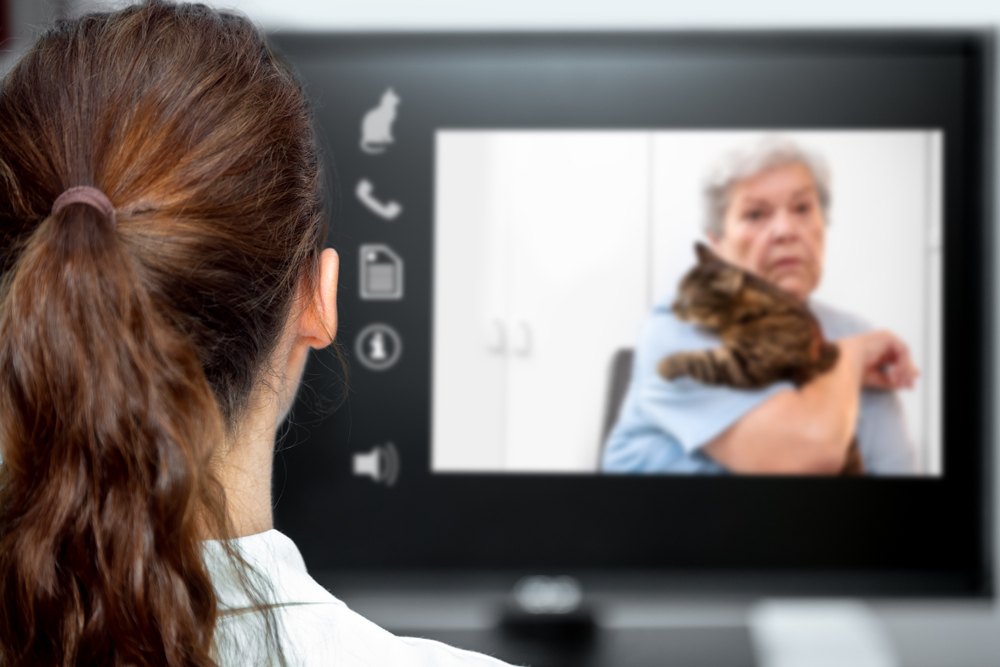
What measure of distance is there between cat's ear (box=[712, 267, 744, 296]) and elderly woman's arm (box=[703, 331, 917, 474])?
172 millimetres

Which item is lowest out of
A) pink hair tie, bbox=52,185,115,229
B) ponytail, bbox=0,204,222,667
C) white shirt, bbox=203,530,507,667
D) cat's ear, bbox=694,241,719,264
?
white shirt, bbox=203,530,507,667

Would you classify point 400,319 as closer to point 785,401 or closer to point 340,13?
point 340,13

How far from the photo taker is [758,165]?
1.13m

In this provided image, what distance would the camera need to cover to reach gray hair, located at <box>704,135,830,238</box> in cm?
112

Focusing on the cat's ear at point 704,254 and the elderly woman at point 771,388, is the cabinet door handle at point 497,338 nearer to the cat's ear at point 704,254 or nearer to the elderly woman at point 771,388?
the elderly woman at point 771,388

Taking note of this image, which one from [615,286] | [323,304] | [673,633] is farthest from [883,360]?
[323,304]

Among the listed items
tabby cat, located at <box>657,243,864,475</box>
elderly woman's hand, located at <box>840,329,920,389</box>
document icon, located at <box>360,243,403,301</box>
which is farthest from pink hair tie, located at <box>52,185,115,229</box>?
elderly woman's hand, located at <box>840,329,920,389</box>

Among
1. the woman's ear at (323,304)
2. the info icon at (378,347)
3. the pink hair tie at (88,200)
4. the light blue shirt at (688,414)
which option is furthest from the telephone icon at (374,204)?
the pink hair tie at (88,200)

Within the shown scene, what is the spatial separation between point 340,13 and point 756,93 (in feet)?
2.07

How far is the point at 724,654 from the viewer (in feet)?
3.75

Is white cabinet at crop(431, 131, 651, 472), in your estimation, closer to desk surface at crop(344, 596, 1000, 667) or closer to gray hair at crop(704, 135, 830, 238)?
gray hair at crop(704, 135, 830, 238)

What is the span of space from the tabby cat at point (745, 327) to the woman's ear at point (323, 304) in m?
0.73

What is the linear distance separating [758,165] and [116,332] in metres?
0.98

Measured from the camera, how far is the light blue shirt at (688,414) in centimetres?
113
